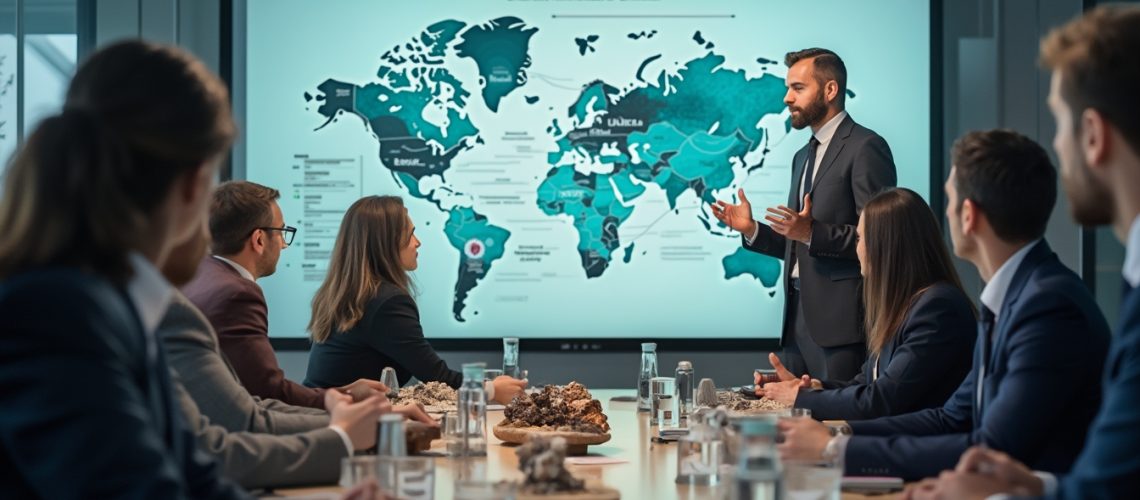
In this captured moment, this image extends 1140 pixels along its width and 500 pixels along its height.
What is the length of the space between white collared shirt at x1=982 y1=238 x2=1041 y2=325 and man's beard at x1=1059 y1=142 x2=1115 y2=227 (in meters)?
0.69

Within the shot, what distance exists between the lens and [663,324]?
18.7ft

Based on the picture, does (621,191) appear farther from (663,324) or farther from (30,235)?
(30,235)

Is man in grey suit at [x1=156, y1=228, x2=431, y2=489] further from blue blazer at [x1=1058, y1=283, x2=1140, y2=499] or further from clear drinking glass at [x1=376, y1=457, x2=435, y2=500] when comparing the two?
blue blazer at [x1=1058, y1=283, x2=1140, y2=499]

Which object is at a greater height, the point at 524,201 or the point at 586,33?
the point at 586,33

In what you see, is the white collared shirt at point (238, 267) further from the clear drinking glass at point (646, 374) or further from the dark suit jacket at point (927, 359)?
the dark suit jacket at point (927, 359)

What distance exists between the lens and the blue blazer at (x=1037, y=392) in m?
2.29

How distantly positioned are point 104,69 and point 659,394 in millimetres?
2084

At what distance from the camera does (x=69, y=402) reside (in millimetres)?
1226

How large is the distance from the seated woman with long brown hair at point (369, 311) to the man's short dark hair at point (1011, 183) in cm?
220

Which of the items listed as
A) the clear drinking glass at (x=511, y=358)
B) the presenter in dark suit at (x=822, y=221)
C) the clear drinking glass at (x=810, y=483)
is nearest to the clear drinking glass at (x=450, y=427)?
the clear drinking glass at (x=810, y=483)

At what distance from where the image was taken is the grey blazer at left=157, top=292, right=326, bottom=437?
2398mm

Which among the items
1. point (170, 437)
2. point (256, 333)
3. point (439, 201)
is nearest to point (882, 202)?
point (256, 333)

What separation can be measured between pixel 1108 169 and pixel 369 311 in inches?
113

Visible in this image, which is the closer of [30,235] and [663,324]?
[30,235]
